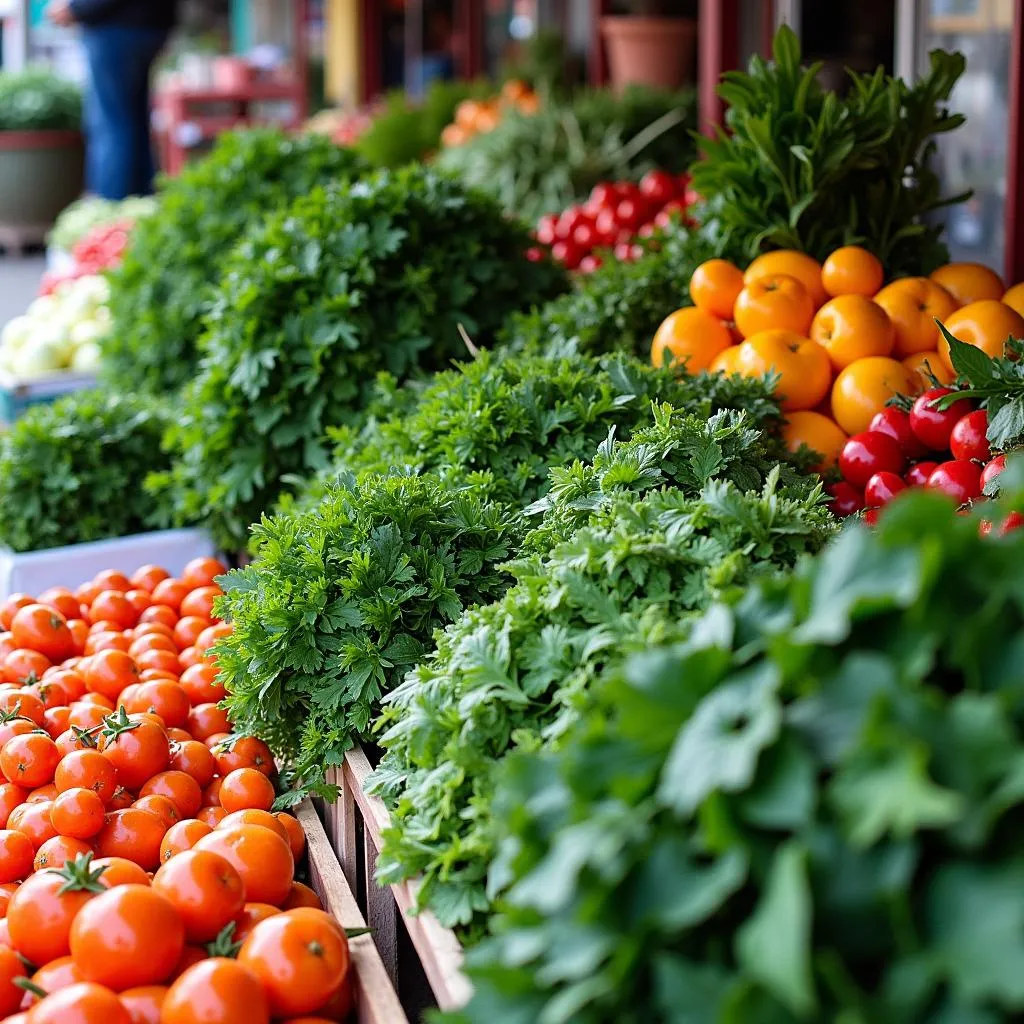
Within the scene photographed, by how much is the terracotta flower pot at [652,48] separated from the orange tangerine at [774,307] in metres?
5.50

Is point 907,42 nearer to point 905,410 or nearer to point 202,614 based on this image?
point 905,410

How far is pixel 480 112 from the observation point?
8641 mm

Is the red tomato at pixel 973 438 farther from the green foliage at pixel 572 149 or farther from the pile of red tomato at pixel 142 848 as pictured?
the green foliage at pixel 572 149

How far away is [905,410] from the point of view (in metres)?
2.84

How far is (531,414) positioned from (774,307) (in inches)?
33.5

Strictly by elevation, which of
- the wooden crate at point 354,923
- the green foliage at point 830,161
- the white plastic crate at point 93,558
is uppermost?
the green foliage at point 830,161

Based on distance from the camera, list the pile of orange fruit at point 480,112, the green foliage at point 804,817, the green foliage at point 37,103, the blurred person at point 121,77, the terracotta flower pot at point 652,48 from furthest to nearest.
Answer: the green foliage at point 37,103
the blurred person at point 121,77
the pile of orange fruit at point 480,112
the terracotta flower pot at point 652,48
the green foliage at point 804,817

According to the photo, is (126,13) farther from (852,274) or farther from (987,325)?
(987,325)

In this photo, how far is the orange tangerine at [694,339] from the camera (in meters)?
3.19

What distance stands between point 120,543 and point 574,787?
9.31 ft

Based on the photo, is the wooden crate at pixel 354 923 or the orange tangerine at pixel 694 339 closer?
the wooden crate at pixel 354 923

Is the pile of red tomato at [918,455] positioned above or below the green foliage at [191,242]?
below

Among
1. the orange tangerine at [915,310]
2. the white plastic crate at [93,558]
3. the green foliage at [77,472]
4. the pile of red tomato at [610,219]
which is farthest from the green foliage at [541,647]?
the pile of red tomato at [610,219]

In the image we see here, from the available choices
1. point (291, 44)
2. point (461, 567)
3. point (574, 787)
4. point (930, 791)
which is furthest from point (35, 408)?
point (291, 44)
